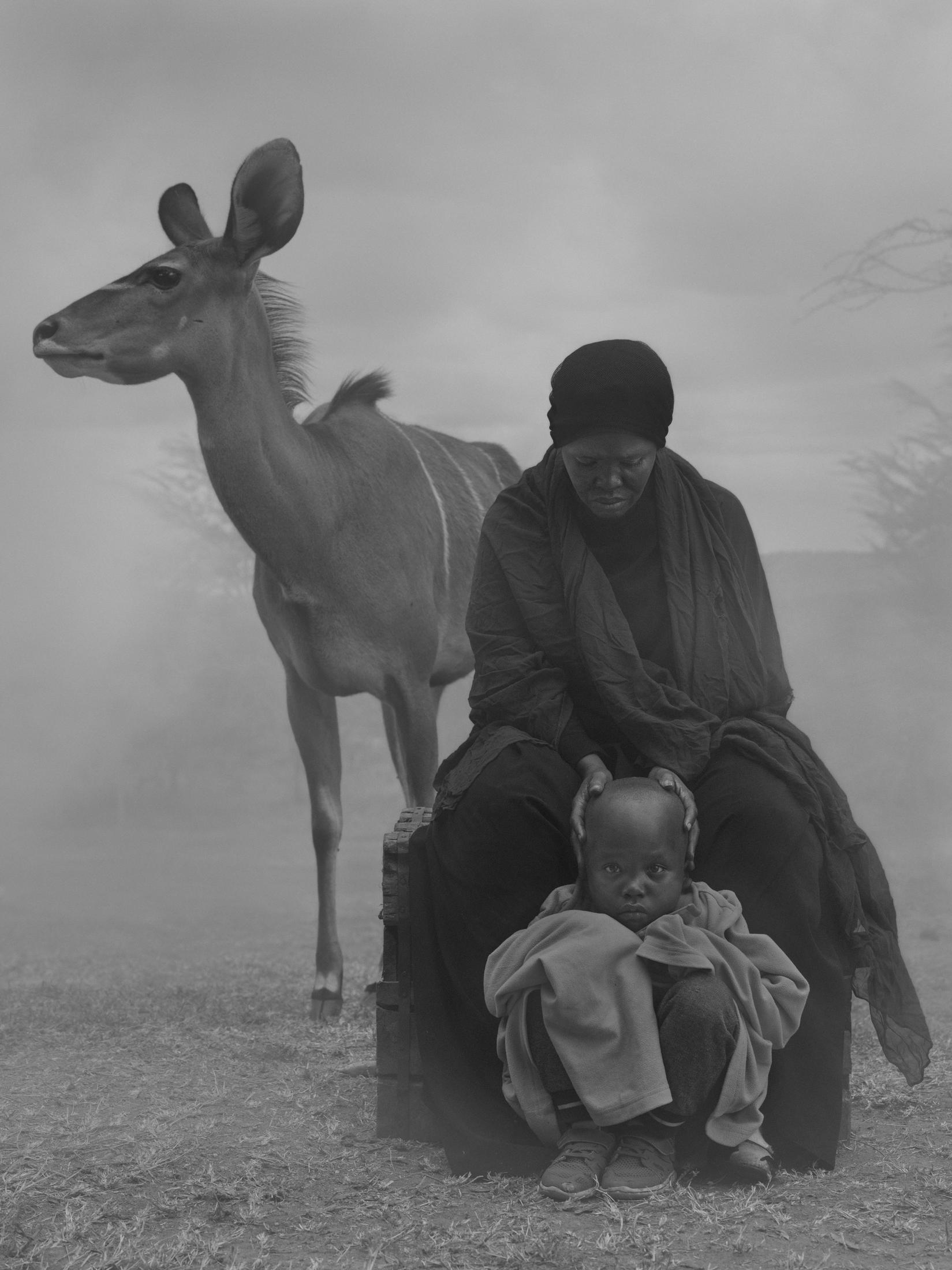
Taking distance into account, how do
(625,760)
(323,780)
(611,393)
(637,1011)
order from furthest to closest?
(323,780) → (625,760) → (611,393) → (637,1011)

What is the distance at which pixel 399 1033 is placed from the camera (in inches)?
163

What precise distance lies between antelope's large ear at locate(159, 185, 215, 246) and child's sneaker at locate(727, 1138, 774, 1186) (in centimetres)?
464

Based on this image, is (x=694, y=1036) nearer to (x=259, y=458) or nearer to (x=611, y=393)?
(x=611, y=393)

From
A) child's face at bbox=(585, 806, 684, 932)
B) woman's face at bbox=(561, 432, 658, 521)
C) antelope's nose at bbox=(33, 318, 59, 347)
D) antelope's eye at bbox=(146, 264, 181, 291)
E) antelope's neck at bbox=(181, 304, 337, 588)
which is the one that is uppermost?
antelope's eye at bbox=(146, 264, 181, 291)

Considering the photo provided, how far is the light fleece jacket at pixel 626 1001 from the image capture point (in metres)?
3.41

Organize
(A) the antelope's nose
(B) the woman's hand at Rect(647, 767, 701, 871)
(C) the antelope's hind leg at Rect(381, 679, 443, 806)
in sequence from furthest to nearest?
(C) the antelope's hind leg at Rect(381, 679, 443, 806)
(A) the antelope's nose
(B) the woman's hand at Rect(647, 767, 701, 871)

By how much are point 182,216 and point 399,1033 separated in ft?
13.3

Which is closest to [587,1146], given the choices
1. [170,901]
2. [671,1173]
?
[671,1173]

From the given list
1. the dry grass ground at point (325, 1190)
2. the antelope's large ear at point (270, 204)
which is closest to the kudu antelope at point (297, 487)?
the antelope's large ear at point (270, 204)

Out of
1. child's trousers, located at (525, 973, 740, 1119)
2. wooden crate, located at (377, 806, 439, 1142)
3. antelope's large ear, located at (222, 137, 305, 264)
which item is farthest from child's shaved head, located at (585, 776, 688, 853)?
antelope's large ear, located at (222, 137, 305, 264)

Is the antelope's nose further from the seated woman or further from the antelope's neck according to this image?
the seated woman

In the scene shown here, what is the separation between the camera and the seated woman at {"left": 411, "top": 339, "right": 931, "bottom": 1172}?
376 cm

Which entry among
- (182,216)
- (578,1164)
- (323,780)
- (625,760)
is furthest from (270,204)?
(578,1164)

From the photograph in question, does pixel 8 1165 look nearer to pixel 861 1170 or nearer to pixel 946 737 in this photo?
pixel 861 1170
